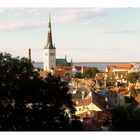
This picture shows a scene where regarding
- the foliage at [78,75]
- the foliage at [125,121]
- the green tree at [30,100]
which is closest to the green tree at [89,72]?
the foliage at [78,75]

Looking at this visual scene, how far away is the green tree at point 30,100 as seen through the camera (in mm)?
5934

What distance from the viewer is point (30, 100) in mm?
6188

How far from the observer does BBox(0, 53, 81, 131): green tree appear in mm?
5934

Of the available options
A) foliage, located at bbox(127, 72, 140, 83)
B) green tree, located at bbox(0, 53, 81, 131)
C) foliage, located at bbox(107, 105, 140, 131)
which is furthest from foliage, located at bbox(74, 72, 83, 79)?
green tree, located at bbox(0, 53, 81, 131)

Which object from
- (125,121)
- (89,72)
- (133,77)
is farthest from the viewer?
(133,77)

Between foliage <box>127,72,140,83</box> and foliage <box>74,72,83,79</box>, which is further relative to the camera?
foliage <box>127,72,140,83</box>

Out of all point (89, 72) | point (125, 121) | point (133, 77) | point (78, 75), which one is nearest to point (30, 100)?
point (125, 121)

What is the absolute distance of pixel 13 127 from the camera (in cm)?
580

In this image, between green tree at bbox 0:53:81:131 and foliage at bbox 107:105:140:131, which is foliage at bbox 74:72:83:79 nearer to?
foliage at bbox 107:105:140:131

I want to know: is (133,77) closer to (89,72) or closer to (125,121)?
(89,72)

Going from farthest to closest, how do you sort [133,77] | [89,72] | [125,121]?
1. [133,77]
2. [89,72]
3. [125,121]

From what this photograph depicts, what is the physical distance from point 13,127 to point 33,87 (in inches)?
27.4

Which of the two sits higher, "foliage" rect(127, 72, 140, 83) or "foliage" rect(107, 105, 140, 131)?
"foliage" rect(127, 72, 140, 83)

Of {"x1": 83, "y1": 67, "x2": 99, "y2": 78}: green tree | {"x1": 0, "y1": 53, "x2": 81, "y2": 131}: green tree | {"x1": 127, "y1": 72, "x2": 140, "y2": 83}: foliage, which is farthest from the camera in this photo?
{"x1": 127, "y1": 72, "x2": 140, "y2": 83}: foliage
